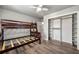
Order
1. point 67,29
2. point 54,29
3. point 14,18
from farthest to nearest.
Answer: point 54,29 < point 67,29 < point 14,18

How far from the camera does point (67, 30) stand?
298 cm

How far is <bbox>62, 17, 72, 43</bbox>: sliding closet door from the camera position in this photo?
9.21ft

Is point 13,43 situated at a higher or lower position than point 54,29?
lower

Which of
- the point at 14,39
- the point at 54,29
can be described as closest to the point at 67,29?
the point at 54,29

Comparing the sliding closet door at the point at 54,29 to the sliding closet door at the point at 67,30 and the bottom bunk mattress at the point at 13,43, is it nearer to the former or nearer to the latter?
the sliding closet door at the point at 67,30

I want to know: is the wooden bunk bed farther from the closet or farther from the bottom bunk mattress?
the closet

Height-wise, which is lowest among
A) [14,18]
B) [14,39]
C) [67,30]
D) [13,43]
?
[13,43]

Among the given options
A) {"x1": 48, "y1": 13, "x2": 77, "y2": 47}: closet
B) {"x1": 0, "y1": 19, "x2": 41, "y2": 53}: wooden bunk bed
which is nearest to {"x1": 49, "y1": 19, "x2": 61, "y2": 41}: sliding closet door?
{"x1": 48, "y1": 13, "x2": 77, "y2": 47}: closet

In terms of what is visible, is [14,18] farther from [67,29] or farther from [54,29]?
[54,29]
